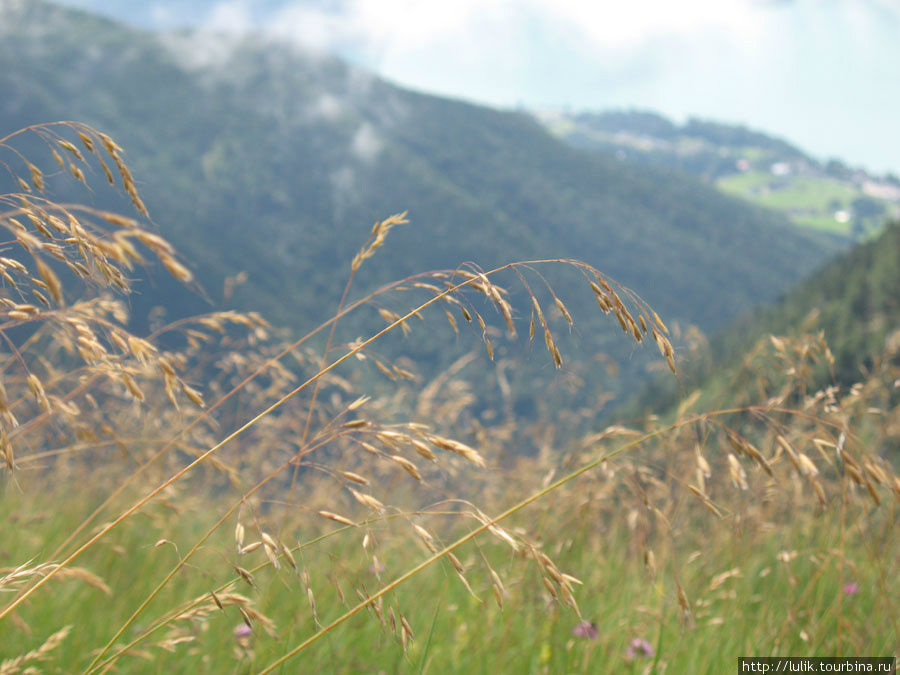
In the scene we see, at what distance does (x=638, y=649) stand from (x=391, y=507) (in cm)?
108

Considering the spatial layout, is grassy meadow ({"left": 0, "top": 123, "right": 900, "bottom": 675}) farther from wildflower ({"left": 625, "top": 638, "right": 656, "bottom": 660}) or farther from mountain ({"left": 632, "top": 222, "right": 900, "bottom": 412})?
mountain ({"left": 632, "top": 222, "right": 900, "bottom": 412})

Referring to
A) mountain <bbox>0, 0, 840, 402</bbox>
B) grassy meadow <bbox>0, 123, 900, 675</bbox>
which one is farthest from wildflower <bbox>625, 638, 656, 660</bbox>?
mountain <bbox>0, 0, 840, 402</bbox>

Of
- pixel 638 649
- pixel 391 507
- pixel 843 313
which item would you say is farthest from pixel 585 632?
pixel 843 313

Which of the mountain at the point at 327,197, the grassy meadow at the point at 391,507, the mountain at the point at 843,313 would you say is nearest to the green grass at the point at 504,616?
the grassy meadow at the point at 391,507

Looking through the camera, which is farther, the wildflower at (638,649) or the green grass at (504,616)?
the wildflower at (638,649)

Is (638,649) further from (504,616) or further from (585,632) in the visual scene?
(504,616)

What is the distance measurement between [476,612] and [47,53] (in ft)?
702

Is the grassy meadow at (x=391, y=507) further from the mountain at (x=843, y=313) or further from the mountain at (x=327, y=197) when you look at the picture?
the mountain at (x=327, y=197)

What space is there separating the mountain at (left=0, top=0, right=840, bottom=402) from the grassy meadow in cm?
12823

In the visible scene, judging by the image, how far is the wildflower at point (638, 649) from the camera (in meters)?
2.07

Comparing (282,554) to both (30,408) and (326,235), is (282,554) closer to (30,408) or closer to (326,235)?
(30,408)

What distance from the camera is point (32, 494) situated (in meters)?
3.70

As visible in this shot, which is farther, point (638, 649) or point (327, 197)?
point (327, 197)

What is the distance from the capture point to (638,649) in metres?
2.06
